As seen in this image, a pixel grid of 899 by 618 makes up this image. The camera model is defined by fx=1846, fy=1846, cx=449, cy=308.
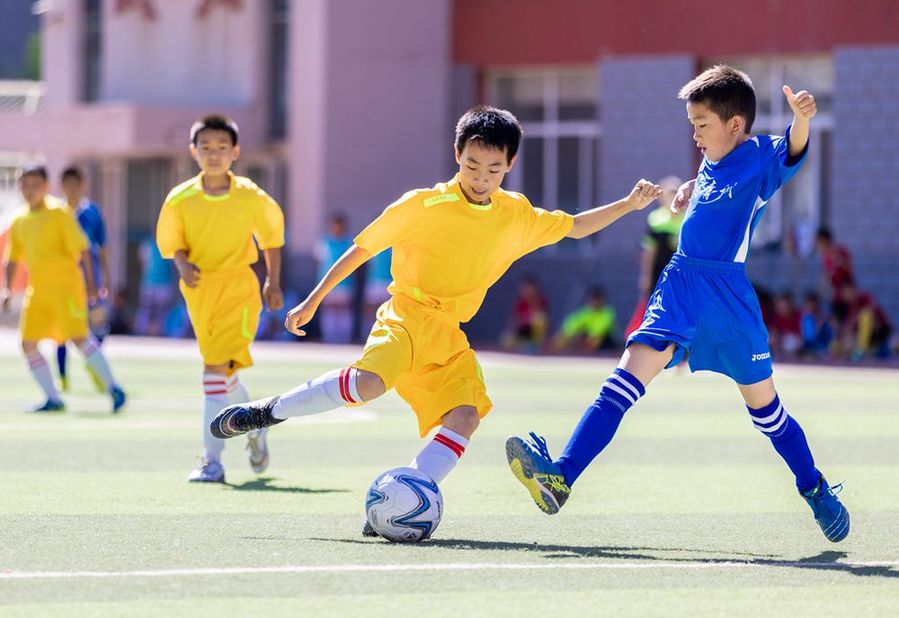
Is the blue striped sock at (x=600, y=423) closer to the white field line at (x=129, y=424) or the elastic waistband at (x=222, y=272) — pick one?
the elastic waistband at (x=222, y=272)

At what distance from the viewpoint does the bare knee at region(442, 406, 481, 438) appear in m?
7.51

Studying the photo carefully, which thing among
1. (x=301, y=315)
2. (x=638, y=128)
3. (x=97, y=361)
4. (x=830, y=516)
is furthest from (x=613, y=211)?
(x=638, y=128)

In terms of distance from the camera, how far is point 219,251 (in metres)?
9.74

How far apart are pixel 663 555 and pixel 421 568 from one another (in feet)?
3.28

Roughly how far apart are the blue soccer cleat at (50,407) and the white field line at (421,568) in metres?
8.20

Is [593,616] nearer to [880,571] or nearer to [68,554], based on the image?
[880,571]

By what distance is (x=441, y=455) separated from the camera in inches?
293

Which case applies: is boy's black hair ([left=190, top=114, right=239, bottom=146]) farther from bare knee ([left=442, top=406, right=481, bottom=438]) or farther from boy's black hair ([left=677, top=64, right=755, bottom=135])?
boy's black hair ([left=677, top=64, right=755, bottom=135])

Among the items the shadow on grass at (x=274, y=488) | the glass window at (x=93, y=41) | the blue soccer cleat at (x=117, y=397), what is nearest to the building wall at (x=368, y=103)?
the glass window at (x=93, y=41)

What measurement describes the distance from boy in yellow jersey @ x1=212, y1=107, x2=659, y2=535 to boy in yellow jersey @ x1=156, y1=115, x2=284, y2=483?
201cm

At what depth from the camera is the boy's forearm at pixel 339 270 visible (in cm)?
736

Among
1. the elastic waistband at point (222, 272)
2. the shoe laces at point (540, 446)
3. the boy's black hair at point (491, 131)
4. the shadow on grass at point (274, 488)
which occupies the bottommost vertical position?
the shadow on grass at point (274, 488)

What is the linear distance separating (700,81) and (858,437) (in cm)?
562

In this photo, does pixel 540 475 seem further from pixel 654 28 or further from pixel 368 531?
pixel 654 28
